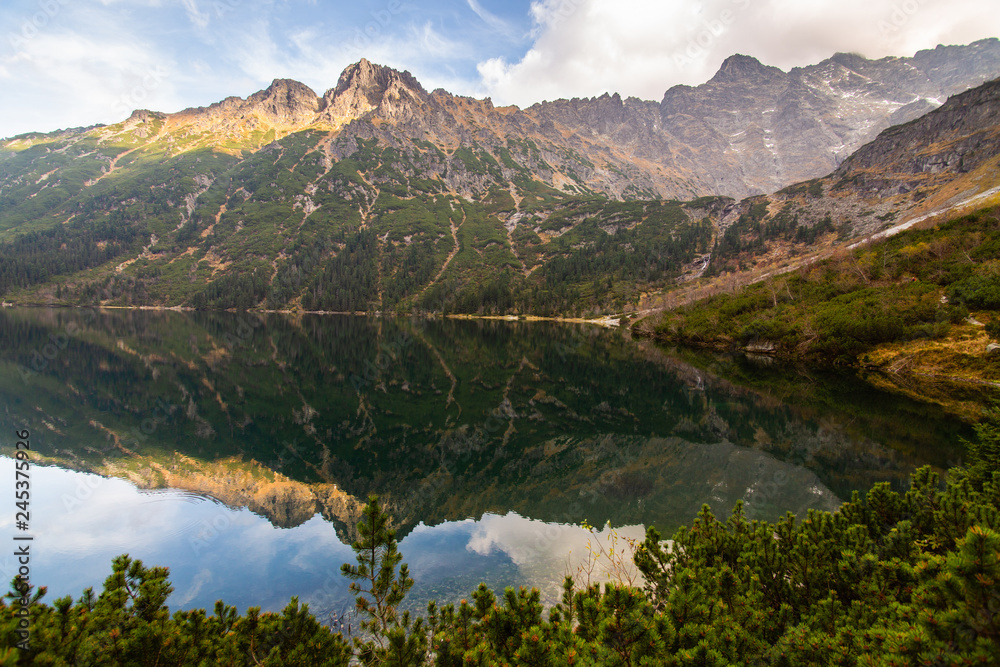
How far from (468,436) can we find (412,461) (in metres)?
4.85

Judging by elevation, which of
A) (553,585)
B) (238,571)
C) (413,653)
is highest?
(413,653)

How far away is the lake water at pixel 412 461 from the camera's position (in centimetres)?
1312

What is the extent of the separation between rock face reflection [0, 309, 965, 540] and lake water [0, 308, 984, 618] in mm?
158

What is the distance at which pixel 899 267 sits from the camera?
5494 cm

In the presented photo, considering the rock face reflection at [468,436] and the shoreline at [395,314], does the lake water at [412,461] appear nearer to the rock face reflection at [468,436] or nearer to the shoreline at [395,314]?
the rock face reflection at [468,436]

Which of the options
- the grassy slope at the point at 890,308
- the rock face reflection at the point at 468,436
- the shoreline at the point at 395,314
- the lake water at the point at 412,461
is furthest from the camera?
the shoreline at the point at 395,314

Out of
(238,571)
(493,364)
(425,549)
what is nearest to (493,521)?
(425,549)

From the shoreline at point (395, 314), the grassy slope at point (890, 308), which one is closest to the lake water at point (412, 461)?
the grassy slope at point (890, 308)

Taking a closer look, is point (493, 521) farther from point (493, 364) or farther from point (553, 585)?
point (493, 364)

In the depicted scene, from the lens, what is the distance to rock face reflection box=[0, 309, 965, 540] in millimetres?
18141

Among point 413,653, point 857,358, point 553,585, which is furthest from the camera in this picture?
point 857,358

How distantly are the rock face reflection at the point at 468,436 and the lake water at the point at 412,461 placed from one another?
0.52 ft

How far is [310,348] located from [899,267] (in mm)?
84872

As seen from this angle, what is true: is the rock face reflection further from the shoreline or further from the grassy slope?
the shoreline
